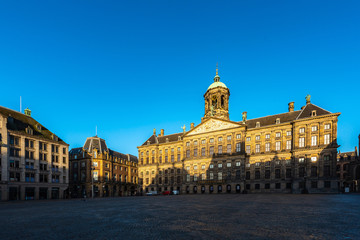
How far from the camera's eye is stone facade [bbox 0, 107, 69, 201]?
3953 centimetres

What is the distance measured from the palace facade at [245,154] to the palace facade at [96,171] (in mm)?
9219

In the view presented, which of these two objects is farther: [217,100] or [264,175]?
[217,100]

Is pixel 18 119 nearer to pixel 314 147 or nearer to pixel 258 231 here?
pixel 258 231

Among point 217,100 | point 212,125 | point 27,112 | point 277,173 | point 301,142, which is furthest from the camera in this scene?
point 217,100

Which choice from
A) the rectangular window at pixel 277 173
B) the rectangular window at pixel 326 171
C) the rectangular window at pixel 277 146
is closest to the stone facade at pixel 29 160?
the rectangular window at pixel 277 173

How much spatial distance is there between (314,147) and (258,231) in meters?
49.5

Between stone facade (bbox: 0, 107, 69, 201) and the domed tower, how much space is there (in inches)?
1823

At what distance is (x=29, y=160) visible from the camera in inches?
1742

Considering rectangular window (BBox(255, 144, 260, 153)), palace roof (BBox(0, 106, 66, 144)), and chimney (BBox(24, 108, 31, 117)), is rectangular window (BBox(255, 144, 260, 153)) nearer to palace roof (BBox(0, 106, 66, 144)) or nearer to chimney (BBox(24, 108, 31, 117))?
palace roof (BBox(0, 106, 66, 144))

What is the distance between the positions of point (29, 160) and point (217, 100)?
54667 mm

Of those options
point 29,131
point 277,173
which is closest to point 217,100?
point 277,173

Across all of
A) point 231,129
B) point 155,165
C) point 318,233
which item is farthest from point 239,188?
point 318,233

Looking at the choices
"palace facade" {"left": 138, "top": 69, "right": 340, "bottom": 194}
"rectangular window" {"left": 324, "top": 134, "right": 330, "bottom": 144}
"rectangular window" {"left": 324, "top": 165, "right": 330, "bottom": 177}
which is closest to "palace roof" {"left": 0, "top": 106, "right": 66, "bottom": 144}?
"palace facade" {"left": 138, "top": 69, "right": 340, "bottom": 194}

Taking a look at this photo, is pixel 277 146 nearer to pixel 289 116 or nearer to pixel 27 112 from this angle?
pixel 289 116
